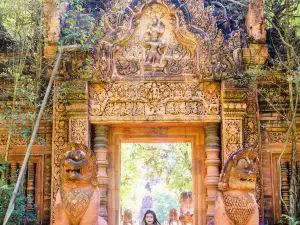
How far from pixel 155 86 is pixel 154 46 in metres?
0.77

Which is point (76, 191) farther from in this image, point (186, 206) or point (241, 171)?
point (186, 206)

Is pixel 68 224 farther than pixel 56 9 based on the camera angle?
No

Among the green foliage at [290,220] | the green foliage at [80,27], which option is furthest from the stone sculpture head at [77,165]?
the green foliage at [290,220]

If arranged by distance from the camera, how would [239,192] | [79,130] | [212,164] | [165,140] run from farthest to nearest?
[165,140] → [212,164] → [79,130] → [239,192]

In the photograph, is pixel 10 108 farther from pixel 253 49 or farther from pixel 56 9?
pixel 253 49

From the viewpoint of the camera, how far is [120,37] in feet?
29.3

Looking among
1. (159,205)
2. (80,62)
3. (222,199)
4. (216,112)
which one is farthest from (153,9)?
(159,205)

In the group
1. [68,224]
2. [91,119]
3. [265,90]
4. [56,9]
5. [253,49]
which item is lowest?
[68,224]

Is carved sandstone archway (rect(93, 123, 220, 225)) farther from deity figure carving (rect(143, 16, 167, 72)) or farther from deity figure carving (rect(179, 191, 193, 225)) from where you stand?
→ deity figure carving (rect(179, 191, 193, 225))

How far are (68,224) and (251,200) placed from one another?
106 inches

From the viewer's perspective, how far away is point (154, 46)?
8992 mm

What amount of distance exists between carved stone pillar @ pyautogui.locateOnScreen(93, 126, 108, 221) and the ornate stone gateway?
0.7 inches

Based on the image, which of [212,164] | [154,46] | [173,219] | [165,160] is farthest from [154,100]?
[165,160]

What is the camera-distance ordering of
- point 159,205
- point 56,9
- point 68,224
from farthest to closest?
point 159,205, point 56,9, point 68,224
